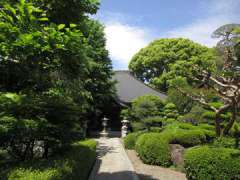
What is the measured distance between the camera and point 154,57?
29.2 meters

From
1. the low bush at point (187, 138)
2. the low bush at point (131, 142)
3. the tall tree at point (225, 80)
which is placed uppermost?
the tall tree at point (225, 80)

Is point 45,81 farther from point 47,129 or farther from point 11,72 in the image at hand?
point 47,129

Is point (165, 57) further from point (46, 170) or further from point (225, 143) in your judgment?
point (46, 170)

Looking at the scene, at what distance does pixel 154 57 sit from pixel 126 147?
18.7 m

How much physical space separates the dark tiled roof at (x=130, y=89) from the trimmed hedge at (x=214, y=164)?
49.2 feet

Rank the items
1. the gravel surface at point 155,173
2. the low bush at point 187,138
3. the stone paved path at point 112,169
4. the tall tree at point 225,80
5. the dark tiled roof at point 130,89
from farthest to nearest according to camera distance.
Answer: the dark tiled roof at point 130,89
the low bush at point 187,138
the tall tree at point 225,80
the gravel surface at point 155,173
the stone paved path at point 112,169

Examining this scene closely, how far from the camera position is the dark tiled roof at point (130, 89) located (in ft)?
71.6

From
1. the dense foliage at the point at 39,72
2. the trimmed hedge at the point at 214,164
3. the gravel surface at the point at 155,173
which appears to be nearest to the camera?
the dense foliage at the point at 39,72

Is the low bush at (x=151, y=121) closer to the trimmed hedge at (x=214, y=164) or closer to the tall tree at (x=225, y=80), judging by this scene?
the tall tree at (x=225, y=80)

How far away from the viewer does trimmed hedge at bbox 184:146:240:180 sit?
5711mm

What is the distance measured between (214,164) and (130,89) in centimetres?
1757

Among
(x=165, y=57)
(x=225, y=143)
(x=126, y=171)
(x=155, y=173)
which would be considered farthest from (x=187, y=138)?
(x=165, y=57)

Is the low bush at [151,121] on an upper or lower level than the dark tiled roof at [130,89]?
lower

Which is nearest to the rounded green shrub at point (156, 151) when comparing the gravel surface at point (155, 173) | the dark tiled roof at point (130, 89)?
the gravel surface at point (155, 173)
